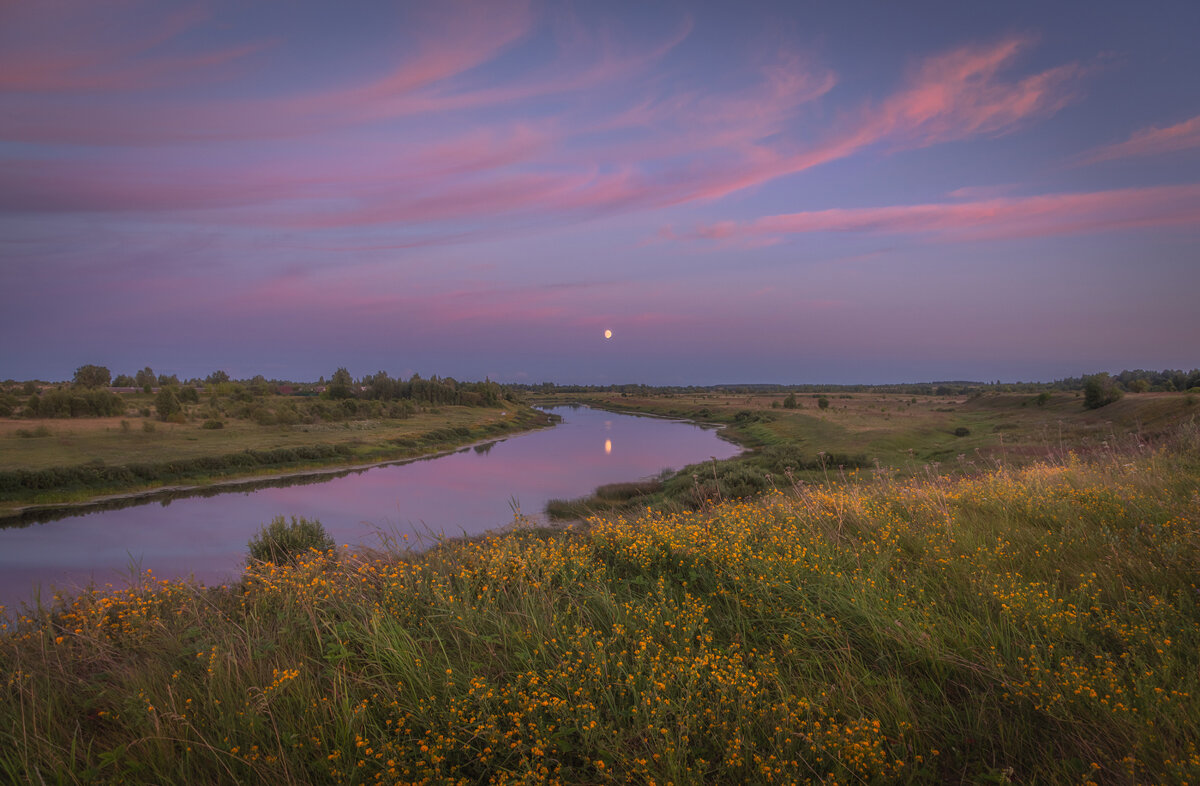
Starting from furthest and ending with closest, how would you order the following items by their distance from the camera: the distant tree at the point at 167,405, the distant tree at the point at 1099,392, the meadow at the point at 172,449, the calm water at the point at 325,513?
the distant tree at the point at 167,405
the distant tree at the point at 1099,392
the meadow at the point at 172,449
the calm water at the point at 325,513

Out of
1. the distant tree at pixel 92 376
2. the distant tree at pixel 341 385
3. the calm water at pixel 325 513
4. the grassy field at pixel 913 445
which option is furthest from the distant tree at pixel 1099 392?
the distant tree at pixel 92 376

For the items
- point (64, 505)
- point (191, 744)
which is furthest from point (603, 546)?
point (64, 505)

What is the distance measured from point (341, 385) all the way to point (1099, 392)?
10012cm

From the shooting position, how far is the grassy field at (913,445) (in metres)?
16.2

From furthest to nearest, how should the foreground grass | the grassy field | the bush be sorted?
1. the grassy field
2. the bush
3. the foreground grass

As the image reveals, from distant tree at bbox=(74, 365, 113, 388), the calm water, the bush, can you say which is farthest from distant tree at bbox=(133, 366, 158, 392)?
the bush

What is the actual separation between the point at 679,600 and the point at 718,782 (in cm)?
230

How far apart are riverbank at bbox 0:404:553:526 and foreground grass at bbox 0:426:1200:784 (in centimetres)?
3120

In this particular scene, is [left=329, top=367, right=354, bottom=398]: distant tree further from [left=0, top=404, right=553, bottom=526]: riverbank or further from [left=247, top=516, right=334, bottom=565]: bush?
[left=247, top=516, right=334, bottom=565]: bush

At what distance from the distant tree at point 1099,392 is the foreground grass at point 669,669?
1821 inches

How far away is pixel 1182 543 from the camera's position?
3.94 m

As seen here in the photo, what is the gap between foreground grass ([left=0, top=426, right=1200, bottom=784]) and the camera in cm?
246

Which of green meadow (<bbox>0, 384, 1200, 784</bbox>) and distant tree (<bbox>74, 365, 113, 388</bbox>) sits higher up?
distant tree (<bbox>74, 365, 113, 388</bbox>)

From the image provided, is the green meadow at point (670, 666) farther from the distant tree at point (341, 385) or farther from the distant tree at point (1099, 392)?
the distant tree at point (341, 385)
